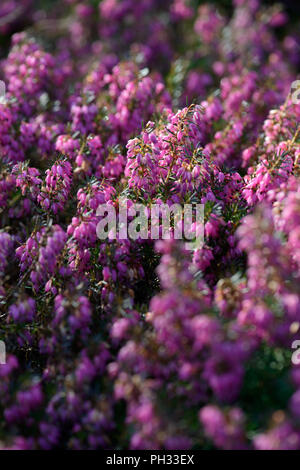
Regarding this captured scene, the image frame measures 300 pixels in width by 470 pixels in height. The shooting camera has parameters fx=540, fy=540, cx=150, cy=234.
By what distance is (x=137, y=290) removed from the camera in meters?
4.72

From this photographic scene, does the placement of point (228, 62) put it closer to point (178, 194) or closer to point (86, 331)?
point (178, 194)

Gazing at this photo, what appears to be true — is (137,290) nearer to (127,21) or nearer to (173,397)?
(173,397)

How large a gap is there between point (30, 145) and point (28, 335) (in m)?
2.40

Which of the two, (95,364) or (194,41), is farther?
(194,41)

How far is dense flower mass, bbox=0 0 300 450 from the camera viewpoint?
3.45 metres

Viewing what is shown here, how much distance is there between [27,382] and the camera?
3.75 meters

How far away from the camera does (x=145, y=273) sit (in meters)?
4.89

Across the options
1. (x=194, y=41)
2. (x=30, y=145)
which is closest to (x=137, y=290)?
(x=30, y=145)

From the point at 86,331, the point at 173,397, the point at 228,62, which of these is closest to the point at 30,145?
the point at 86,331

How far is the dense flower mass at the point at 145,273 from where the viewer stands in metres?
3.45
